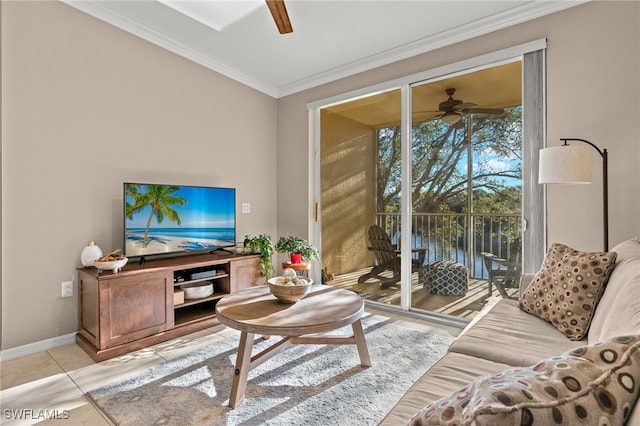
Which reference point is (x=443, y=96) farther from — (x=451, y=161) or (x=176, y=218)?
(x=176, y=218)

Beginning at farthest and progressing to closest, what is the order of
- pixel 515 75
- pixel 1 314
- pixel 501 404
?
pixel 515 75 < pixel 1 314 < pixel 501 404

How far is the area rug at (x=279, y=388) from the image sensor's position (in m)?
1.69

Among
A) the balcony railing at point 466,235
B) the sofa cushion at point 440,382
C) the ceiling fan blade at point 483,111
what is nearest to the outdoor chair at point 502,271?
the balcony railing at point 466,235

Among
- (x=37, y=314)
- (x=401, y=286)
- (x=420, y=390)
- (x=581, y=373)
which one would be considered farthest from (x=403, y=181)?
(x=37, y=314)

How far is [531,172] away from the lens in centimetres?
264

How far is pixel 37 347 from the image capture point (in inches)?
97.0

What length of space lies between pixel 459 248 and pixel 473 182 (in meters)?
0.64

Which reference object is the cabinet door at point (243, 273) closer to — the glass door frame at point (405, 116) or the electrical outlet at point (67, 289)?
the glass door frame at point (405, 116)

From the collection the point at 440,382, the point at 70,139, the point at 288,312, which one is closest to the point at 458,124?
the point at 288,312

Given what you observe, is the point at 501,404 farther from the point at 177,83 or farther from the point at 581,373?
the point at 177,83

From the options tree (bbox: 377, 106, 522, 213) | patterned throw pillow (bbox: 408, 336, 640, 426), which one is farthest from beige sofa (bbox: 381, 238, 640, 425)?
tree (bbox: 377, 106, 522, 213)

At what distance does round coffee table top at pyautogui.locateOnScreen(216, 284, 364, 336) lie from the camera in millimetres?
1711

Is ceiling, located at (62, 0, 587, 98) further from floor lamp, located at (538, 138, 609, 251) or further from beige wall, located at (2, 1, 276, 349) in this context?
floor lamp, located at (538, 138, 609, 251)

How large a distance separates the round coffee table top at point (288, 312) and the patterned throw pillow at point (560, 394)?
1147mm
